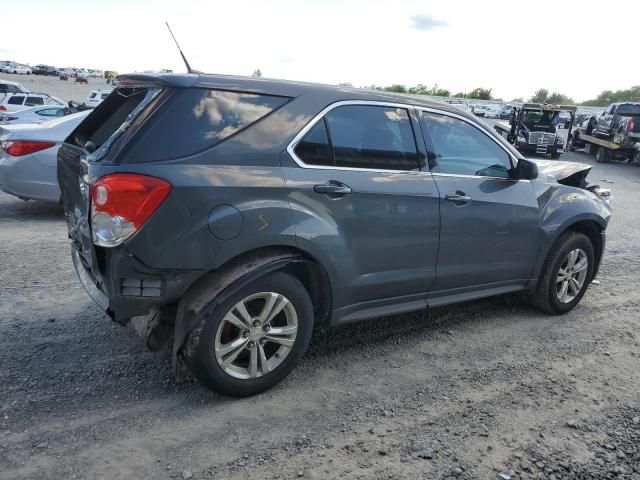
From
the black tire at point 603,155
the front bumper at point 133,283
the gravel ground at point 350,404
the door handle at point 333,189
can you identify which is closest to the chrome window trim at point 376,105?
the door handle at point 333,189

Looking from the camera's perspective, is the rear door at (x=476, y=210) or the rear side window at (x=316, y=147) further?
the rear door at (x=476, y=210)

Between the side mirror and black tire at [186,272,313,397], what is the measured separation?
6.68 ft

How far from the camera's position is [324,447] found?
2.72 meters

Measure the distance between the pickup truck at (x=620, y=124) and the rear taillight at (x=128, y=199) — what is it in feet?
69.9

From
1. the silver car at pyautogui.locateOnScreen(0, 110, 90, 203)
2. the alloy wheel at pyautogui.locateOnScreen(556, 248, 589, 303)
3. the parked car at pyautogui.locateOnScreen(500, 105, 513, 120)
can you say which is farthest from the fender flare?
the parked car at pyautogui.locateOnScreen(500, 105, 513, 120)

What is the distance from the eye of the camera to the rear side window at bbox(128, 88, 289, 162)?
9.16 ft

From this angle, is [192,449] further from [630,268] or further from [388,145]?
[630,268]

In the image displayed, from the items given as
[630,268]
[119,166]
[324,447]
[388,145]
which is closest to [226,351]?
[324,447]

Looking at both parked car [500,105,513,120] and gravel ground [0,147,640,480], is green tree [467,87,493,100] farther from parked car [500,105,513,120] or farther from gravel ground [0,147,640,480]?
gravel ground [0,147,640,480]

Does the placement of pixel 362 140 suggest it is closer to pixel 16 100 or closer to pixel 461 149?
pixel 461 149

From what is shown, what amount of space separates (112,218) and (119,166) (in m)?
0.27

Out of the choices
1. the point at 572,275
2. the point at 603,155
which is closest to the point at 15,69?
the point at 603,155

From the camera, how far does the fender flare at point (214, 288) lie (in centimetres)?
286

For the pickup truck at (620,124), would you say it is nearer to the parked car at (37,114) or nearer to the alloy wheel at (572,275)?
the alloy wheel at (572,275)
